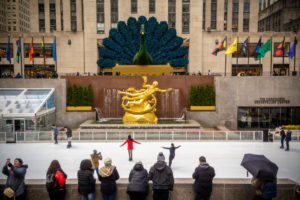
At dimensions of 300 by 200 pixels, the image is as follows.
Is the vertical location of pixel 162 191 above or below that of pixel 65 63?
below

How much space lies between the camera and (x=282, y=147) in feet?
44.8

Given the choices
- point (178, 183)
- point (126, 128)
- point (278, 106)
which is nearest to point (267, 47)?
point (278, 106)

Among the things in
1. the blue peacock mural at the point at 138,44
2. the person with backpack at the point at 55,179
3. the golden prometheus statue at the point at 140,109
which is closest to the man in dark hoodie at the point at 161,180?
the person with backpack at the point at 55,179

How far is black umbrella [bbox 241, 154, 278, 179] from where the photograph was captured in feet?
14.9

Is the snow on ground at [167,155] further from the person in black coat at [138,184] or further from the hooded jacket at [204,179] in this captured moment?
the person in black coat at [138,184]

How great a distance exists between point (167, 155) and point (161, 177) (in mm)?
7354

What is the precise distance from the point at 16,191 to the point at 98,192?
1674 mm

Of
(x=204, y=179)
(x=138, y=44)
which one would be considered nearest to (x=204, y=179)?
(x=204, y=179)

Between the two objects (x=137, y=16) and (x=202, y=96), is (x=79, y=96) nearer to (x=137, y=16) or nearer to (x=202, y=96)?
(x=202, y=96)

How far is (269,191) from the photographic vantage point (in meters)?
4.36

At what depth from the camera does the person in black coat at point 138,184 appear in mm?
4815

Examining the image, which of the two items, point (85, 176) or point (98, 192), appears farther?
point (98, 192)

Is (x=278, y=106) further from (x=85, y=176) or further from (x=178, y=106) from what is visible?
(x=85, y=176)

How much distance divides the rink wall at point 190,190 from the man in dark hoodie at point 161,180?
0.58 metres
